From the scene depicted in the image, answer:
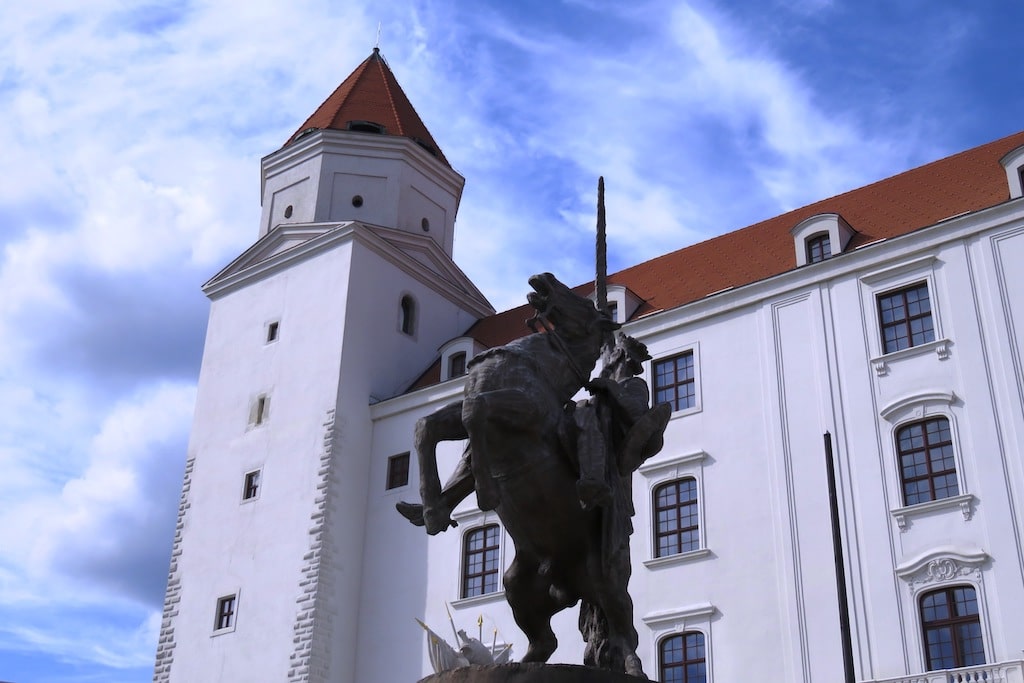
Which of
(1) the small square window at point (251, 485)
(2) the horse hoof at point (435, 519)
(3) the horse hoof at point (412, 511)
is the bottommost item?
(2) the horse hoof at point (435, 519)

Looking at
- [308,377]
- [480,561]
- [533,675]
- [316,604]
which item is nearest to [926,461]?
[480,561]

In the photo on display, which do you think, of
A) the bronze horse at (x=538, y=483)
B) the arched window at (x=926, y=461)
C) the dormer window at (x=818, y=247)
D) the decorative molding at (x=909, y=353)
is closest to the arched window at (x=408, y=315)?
the dormer window at (x=818, y=247)

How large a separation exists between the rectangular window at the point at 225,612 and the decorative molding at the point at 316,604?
2.20m

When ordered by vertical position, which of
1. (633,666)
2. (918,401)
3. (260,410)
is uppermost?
(260,410)

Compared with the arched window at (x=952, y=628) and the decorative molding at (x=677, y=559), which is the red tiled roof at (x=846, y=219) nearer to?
the decorative molding at (x=677, y=559)

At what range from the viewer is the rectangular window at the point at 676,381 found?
934 inches

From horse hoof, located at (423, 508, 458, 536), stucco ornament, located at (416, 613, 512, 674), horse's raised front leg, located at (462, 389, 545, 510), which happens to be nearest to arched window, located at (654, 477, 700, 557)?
stucco ornament, located at (416, 613, 512, 674)

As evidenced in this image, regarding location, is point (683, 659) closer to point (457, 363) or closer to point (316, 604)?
point (316, 604)

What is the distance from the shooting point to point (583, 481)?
6.30 meters

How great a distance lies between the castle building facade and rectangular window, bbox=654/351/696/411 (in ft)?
0.17

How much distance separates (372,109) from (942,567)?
21.8 metres

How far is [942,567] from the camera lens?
19.0m

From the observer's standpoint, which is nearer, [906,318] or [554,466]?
[554,466]

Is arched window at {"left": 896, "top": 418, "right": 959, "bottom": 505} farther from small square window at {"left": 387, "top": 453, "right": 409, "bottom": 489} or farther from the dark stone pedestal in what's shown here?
the dark stone pedestal
